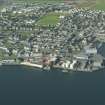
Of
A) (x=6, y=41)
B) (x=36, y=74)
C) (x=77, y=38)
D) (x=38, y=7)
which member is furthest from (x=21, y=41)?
(x=38, y=7)

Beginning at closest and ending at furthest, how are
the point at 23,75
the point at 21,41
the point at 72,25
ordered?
1. the point at 23,75
2. the point at 21,41
3. the point at 72,25

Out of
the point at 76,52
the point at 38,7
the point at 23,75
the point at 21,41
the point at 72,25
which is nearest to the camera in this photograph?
the point at 23,75

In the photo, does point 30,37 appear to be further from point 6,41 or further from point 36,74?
point 36,74

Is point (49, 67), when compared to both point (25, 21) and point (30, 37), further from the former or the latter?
point (25, 21)

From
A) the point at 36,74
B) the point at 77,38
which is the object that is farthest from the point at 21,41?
the point at 36,74

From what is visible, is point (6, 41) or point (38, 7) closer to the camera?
point (6, 41)

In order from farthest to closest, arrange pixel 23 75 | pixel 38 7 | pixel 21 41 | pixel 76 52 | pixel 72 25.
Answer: pixel 38 7 < pixel 72 25 < pixel 21 41 < pixel 76 52 < pixel 23 75
